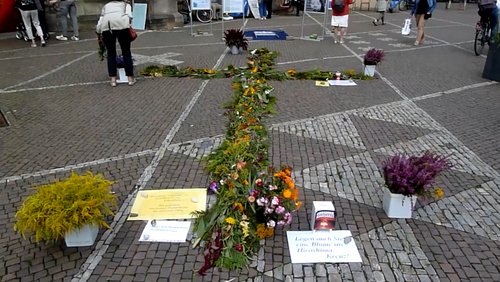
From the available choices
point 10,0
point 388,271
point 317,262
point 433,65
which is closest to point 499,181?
point 388,271

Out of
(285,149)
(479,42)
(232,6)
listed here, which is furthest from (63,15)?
(479,42)

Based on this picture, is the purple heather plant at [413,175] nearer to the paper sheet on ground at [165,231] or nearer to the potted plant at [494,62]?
the paper sheet on ground at [165,231]

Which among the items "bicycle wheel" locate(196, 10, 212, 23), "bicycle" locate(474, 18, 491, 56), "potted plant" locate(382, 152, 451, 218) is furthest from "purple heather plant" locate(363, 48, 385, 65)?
"bicycle wheel" locate(196, 10, 212, 23)

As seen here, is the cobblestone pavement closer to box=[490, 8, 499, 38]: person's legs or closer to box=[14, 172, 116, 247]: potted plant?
box=[14, 172, 116, 247]: potted plant

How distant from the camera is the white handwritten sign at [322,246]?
3.16 m

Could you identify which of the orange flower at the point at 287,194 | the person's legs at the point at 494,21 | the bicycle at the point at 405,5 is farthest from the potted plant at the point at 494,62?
the bicycle at the point at 405,5

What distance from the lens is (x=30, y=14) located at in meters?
11.0

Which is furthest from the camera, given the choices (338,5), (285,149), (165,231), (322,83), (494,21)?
(338,5)

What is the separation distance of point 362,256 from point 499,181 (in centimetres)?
226

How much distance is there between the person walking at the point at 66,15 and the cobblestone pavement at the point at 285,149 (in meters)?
2.40

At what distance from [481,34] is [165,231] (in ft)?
36.1

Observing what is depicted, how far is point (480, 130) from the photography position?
5773 mm

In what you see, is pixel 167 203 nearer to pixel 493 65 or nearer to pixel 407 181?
pixel 407 181

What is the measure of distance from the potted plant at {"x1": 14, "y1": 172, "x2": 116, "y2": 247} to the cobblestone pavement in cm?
17
